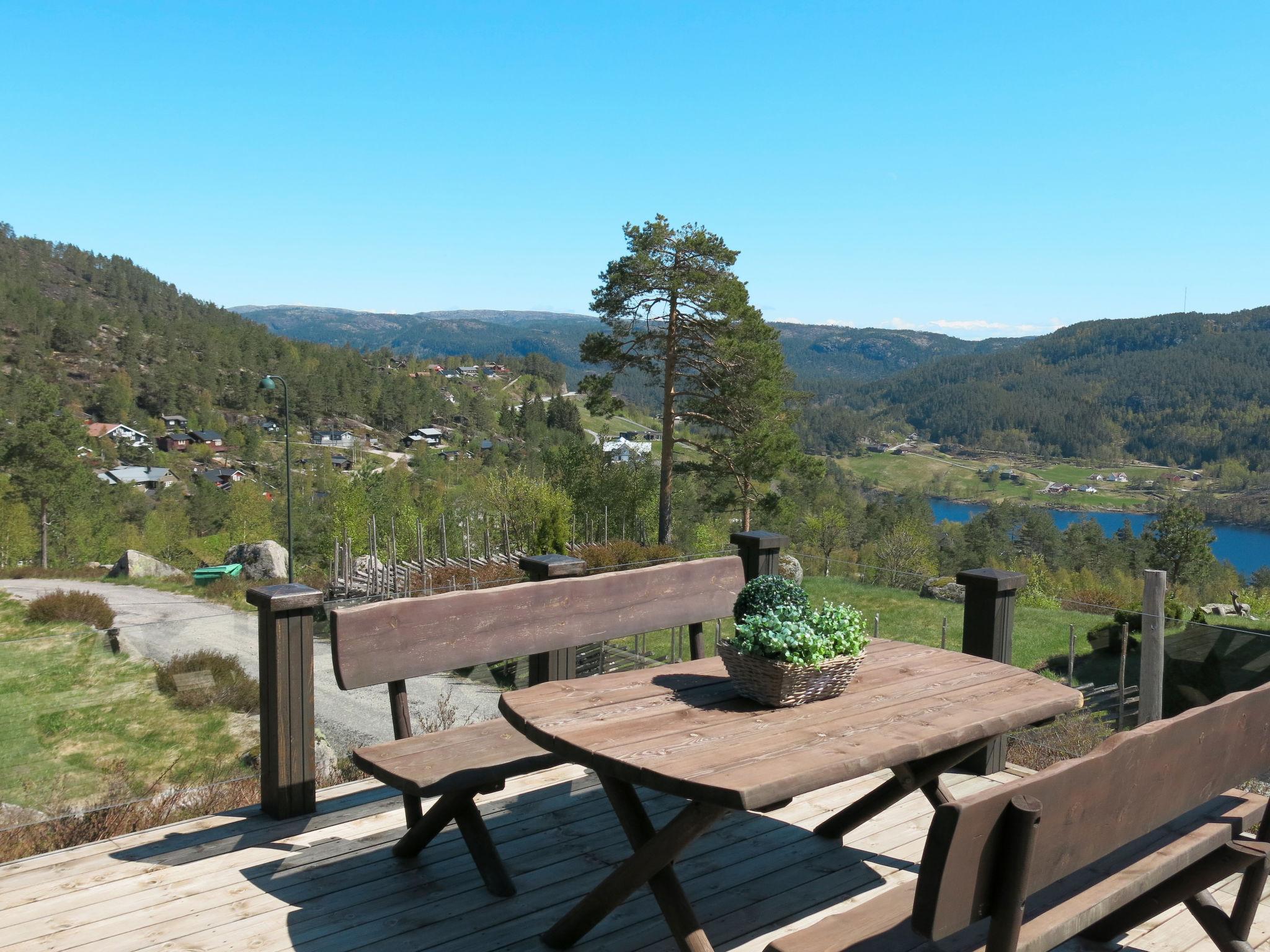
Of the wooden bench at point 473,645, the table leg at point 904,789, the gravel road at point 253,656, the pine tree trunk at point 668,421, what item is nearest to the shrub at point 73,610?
the gravel road at point 253,656

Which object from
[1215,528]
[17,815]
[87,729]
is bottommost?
[1215,528]

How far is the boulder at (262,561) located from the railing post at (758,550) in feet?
85.7

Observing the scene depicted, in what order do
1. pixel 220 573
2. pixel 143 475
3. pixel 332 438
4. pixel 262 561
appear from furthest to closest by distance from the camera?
pixel 332 438, pixel 143 475, pixel 262 561, pixel 220 573

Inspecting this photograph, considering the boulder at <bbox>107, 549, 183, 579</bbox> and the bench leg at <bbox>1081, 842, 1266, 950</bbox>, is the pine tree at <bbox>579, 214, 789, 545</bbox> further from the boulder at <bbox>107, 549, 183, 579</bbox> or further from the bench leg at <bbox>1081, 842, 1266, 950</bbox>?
the bench leg at <bbox>1081, 842, 1266, 950</bbox>

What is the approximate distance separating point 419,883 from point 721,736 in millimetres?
1200

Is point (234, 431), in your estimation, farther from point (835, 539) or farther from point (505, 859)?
point (505, 859)

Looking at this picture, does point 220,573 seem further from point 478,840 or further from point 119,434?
point 119,434

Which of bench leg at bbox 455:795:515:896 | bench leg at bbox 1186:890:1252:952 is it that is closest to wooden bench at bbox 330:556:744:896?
bench leg at bbox 455:795:515:896

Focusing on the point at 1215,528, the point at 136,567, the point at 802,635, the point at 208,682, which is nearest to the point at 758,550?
the point at 802,635

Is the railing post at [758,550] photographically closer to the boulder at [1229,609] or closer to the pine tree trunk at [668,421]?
the pine tree trunk at [668,421]

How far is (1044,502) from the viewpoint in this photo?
116 metres

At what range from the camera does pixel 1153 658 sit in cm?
396

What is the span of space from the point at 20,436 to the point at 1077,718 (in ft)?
143

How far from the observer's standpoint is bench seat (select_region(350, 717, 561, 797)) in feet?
8.14
